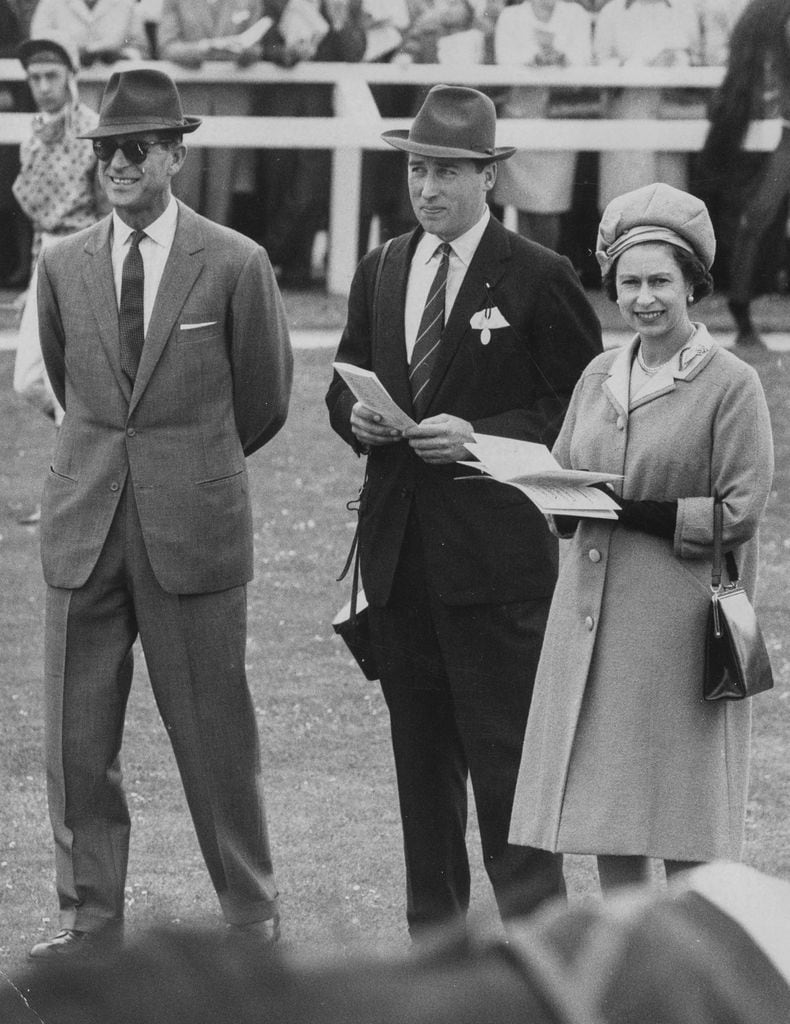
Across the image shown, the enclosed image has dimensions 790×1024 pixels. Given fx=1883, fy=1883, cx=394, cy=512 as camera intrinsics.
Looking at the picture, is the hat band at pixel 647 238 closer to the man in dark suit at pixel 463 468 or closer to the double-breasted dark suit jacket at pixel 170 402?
the man in dark suit at pixel 463 468

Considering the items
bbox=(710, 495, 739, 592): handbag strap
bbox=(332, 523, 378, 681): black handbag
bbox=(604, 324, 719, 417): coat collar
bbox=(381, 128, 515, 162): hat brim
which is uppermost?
bbox=(381, 128, 515, 162): hat brim

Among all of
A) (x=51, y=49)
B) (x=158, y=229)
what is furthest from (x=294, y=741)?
(x=51, y=49)

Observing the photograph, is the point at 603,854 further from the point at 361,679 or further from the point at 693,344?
the point at 361,679

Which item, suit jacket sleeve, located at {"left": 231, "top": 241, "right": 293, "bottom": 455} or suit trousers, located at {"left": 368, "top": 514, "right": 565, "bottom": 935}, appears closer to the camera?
suit trousers, located at {"left": 368, "top": 514, "right": 565, "bottom": 935}

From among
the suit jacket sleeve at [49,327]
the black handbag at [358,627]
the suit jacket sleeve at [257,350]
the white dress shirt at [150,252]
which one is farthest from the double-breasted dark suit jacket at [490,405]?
the suit jacket sleeve at [49,327]

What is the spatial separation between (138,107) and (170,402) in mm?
772

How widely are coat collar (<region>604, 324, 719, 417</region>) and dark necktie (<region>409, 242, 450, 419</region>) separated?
1.81 ft

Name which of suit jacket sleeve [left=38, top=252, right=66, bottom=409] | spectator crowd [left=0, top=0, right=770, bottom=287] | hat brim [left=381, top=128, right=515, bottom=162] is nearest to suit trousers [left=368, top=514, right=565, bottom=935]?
hat brim [left=381, top=128, right=515, bottom=162]

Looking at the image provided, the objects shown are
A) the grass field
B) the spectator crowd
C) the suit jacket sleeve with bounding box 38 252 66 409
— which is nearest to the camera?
the suit jacket sleeve with bounding box 38 252 66 409

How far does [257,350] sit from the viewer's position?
4.86 metres

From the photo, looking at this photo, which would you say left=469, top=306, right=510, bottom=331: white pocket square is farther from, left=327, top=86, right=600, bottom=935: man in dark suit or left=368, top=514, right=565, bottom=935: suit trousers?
left=368, top=514, right=565, bottom=935: suit trousers

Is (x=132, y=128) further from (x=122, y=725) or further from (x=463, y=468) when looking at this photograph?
(x=122, y=725)

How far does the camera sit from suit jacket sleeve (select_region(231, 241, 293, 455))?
484cm

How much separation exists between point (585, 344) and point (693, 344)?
524 millimetres
